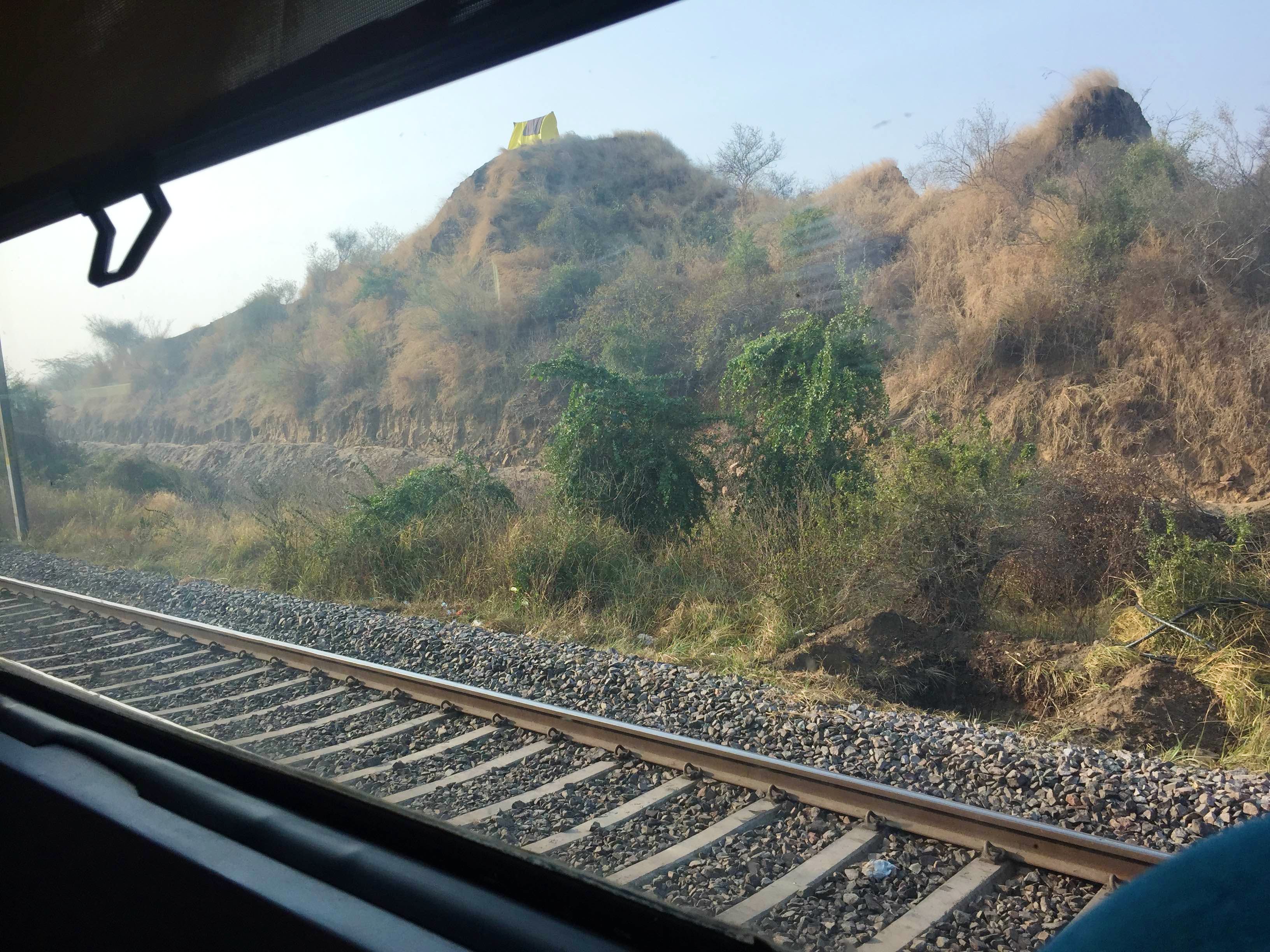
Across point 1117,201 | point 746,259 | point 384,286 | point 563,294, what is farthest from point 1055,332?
point 384,286

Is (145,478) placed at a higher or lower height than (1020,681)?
higher

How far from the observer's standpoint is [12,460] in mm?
7090

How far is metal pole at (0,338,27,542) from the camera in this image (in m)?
5.48

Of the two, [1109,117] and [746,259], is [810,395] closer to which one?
[746,259]

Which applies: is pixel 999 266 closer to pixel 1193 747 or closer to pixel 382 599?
pixel 1193 747

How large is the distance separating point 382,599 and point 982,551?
4945mm

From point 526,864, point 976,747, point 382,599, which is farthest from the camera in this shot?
point 382,599

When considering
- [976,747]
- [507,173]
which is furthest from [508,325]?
[976,747]

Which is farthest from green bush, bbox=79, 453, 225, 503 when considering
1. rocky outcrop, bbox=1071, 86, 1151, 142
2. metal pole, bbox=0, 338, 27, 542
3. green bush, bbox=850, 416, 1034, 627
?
rocky outcrop, bbox=1071, 86, 1151, 142

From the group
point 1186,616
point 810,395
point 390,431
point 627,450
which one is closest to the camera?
point 1186,616

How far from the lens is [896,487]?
642 centimetres

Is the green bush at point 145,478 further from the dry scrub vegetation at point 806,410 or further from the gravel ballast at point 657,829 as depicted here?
the gravel ballast at point 657,829

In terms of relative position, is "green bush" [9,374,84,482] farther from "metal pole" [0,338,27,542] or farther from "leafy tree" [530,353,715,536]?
"leafy tree" [530,353,715,536]

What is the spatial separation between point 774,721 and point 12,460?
6455 mm
